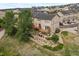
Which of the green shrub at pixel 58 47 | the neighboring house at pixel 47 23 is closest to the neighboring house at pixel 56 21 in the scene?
the neighboring house at pixel 47 23

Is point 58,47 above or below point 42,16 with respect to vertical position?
below

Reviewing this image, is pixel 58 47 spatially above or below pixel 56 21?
below

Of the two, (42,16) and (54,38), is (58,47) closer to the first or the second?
(54,38)

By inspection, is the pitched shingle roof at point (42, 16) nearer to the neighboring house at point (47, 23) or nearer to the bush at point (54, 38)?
the neighboring house at point (47, 23)

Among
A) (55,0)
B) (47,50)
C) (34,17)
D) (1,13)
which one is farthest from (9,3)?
(47,50)

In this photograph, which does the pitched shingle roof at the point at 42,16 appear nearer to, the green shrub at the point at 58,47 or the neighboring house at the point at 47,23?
the neighboring house at the point at 47,23

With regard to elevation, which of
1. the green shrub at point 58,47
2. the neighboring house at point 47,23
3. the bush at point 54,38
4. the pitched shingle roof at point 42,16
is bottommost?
the green shrub at point 58,47

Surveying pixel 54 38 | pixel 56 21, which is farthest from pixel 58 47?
pixel 56 21

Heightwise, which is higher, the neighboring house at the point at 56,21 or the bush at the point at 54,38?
the neighboring house at the point at 56,21

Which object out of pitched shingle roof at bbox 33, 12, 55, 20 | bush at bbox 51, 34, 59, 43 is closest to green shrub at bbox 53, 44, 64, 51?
bush at bbox 51, 34, 59, 43

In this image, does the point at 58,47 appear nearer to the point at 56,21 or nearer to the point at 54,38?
the point at 54,38

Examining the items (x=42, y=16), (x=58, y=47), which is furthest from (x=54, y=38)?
(x=42, y=16)
